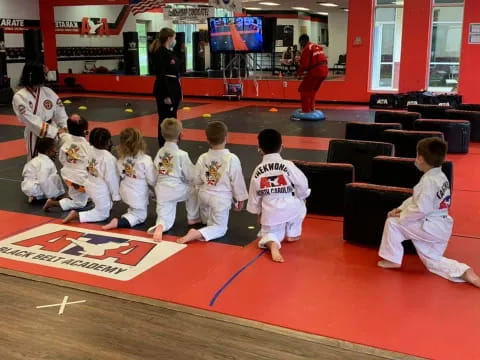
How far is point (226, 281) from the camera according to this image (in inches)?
140

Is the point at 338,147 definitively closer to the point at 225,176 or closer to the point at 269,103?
the point at 225,176

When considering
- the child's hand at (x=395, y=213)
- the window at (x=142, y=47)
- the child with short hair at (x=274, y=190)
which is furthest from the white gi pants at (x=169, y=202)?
the window at (x=142, y=47)

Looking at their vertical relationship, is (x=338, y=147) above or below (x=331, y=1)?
below

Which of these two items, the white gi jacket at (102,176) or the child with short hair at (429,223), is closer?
the child with short hair at (429,223)

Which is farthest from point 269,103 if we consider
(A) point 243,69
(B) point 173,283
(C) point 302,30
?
(C) point 302,30

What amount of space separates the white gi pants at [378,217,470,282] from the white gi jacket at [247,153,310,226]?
72 cm

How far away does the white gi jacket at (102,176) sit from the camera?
472cm

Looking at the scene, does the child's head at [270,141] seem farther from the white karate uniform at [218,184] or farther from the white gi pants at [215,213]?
the white gi pants at [215,213]

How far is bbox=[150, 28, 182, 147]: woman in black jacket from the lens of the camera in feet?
22.5

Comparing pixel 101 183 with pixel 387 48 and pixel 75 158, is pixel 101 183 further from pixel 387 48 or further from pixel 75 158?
pixel 387 48

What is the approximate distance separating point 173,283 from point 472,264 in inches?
82.8

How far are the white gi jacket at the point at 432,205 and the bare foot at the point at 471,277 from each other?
0.85 ft

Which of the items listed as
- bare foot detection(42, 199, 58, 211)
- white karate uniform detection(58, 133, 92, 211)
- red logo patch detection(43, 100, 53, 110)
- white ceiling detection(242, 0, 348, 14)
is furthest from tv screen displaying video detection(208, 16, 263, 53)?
bare foot detection(42, 199, 58, 211)

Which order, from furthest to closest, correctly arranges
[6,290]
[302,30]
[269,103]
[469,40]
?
[302,30] < [269,103] < [469,40] < [6,290]
